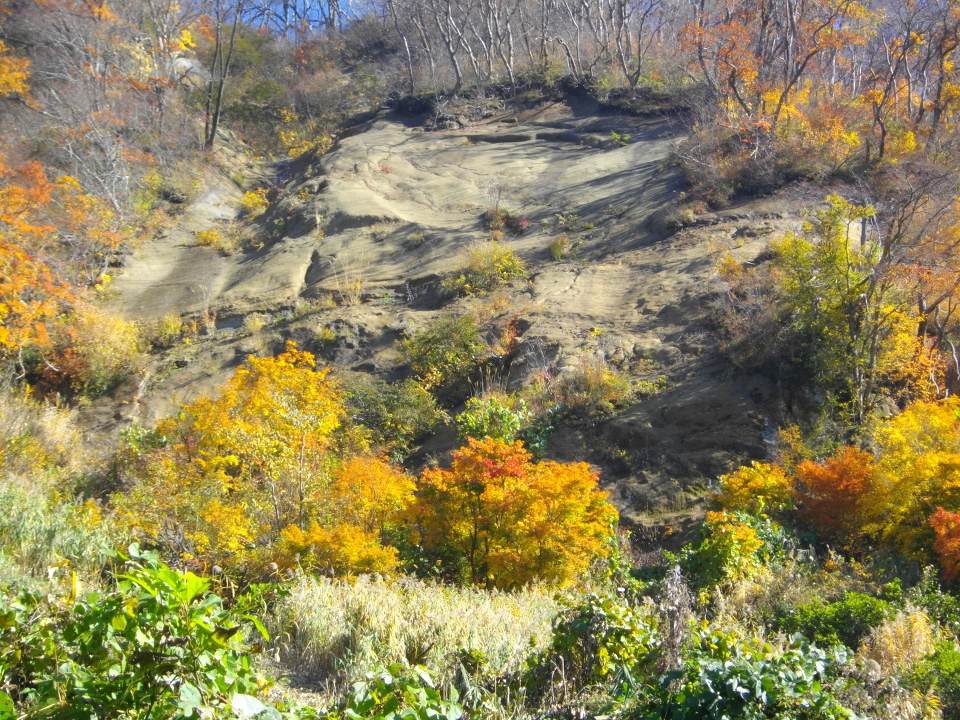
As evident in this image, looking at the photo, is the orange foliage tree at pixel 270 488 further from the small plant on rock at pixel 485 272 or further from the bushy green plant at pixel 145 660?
the small plant on rock at pixel 485 272

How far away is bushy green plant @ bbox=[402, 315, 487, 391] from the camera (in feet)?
48.6

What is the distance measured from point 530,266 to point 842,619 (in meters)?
13.6

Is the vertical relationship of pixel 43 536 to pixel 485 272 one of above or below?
below

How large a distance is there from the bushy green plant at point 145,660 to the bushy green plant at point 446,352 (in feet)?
37.9

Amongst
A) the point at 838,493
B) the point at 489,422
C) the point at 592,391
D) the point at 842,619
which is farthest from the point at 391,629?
the point at 592,391

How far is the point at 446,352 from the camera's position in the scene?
595 inches

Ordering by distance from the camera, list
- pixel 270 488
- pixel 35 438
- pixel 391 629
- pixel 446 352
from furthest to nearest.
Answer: pixel 446 352 < pixel 35 438 < pixel 270 488 < pixel 391 629

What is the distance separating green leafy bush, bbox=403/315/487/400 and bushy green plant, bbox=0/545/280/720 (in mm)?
11554

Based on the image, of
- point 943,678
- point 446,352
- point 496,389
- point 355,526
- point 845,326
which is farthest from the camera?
point 446,352

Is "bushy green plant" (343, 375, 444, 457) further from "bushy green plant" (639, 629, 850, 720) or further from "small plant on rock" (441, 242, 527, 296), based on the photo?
"bushy green plant" (639, 629, 850, 720)

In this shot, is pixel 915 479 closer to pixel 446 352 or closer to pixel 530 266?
pixel 446 352

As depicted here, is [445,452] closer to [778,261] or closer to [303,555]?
[303,555]

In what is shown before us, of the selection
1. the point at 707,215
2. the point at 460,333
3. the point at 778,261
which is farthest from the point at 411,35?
the point at 778,261

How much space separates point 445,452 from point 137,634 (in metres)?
9.69
